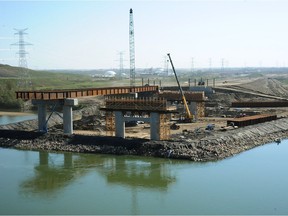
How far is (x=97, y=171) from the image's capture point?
3017 cm

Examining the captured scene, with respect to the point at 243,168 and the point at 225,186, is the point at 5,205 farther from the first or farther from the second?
the point at 243,168

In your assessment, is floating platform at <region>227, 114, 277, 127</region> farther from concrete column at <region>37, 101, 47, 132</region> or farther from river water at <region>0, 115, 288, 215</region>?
concrete column at <region>37, 101, 47, 132</region>

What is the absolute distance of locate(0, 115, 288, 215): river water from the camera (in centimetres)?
2250

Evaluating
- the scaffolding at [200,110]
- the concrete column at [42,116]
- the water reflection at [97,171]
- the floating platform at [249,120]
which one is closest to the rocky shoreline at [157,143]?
the water reflection at [97,171]

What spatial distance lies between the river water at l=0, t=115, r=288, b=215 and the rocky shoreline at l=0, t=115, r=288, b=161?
710 mm

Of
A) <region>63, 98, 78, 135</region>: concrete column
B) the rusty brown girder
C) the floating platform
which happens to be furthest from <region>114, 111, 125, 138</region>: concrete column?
the rusty brown girder

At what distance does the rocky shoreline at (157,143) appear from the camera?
32.6 meters

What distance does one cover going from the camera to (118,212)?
21875 millimetres

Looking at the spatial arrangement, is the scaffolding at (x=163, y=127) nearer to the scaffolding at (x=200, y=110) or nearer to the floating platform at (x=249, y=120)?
the floating platform at (x=249, y=120)

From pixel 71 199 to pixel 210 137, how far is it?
15.3 meters

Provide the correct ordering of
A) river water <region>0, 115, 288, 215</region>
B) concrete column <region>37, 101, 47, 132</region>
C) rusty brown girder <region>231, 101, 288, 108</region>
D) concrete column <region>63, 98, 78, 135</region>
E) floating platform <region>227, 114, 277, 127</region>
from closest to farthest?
1. river water <region>0, 115, 288, 215</region>
2. concrete column <region>63, 98, 78, 135</region>
3. concrete column <region>37, 101, 47, 132</region>
4. floating platform <region>227, 114, 277, 127</region>
5. rusty brown girder <region>231, 101, 288, 108</region>

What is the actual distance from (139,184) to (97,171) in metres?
4.13

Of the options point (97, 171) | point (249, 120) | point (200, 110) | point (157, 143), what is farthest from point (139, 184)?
point (200, 110)

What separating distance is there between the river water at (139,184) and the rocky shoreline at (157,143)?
2.33 ft
